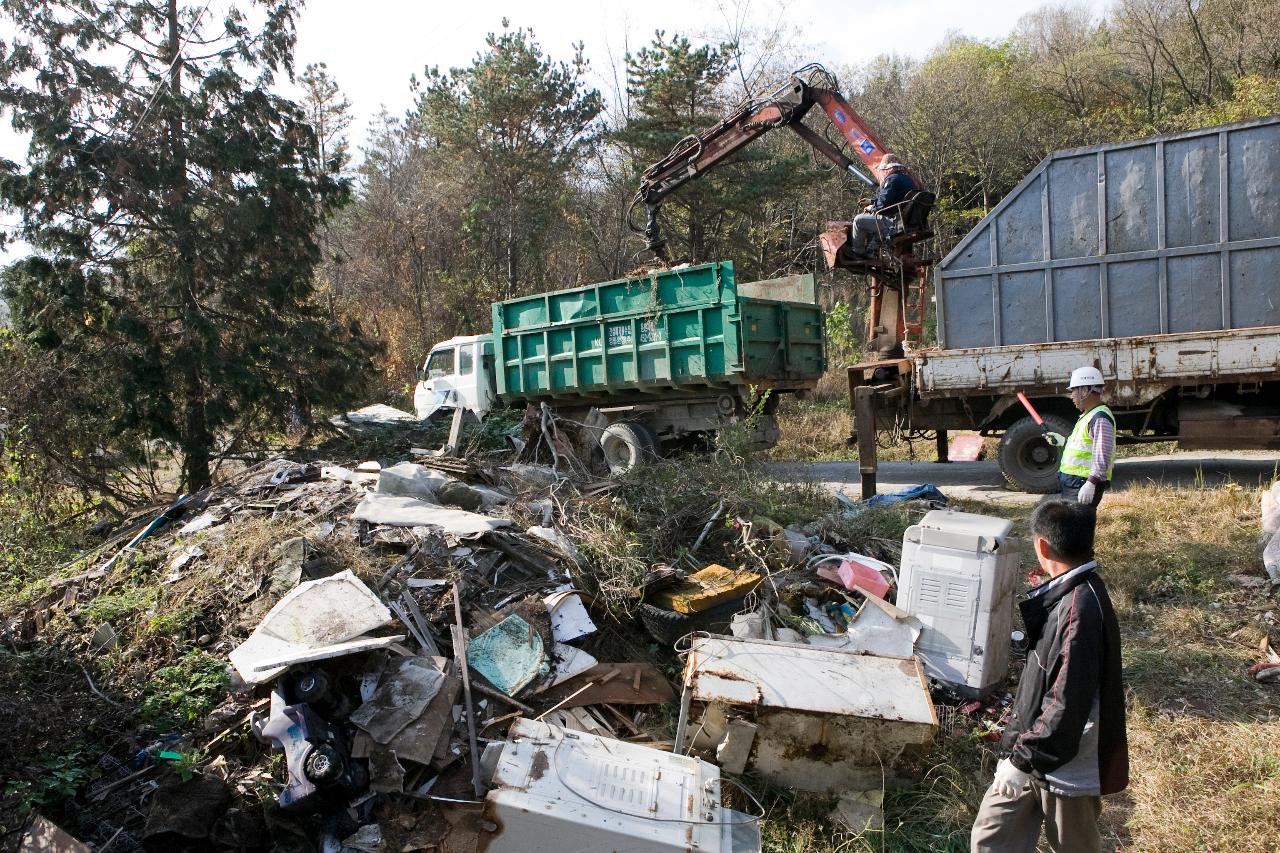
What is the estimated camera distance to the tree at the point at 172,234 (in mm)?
8367

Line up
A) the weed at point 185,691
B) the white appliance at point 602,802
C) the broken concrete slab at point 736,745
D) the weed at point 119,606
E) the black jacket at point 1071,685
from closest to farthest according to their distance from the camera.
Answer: the black jacket at point 1071,685, the white appliance at point 602,802, the broken concrete slab at point 736,745, the weed at point 185,691, the weed at point 119,606

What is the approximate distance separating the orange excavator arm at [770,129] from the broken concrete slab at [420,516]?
645cm

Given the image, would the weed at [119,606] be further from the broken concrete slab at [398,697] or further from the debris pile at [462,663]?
the broken concrete slab at [398,697]

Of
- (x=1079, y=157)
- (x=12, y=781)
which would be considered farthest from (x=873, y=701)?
(x=1079, y=157)

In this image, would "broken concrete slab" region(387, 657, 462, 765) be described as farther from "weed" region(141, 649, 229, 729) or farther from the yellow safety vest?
the yellow safety vest

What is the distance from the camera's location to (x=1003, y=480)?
9289mm

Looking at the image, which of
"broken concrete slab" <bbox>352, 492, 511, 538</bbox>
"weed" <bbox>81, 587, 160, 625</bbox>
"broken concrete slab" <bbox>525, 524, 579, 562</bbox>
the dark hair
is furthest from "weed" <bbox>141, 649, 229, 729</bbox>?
the dark hair

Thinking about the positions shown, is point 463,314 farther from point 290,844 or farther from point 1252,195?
point 290,844

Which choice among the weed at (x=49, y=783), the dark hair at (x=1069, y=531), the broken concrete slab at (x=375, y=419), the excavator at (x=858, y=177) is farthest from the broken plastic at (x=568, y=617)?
the broken concrete slab at (x=375, y=419)

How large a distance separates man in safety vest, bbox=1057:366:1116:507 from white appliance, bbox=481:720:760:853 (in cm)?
294

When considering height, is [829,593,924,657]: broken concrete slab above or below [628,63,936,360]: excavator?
below

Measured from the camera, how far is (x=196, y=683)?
387 centimetres

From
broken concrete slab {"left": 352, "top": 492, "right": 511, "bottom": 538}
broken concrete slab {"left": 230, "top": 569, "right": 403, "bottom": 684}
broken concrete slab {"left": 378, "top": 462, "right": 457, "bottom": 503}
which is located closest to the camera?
broken concrete slab {"left": 230, "top": 569, "right": 403, "bottom": 684}

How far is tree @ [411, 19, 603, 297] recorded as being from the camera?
1817 cm
